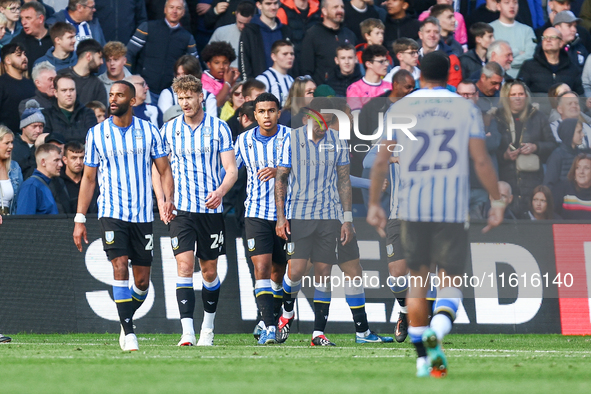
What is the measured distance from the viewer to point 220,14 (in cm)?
1416

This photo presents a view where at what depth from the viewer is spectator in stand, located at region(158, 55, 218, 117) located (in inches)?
464

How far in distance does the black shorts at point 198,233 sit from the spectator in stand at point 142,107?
353 centimetres

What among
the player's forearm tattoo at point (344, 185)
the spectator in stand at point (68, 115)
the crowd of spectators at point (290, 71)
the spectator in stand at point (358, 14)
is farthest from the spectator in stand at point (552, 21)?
the spectator in stand at point (68, 115)

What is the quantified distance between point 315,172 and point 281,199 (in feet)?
1.52

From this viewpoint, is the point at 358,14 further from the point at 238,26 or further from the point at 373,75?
the point at 373,75

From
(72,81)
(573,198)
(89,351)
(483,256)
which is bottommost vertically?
(89,351)

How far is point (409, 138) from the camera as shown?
6.08 metres

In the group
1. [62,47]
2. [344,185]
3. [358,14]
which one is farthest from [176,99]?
[344,185]

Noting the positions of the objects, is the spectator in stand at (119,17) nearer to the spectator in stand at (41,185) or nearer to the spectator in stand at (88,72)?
the spectator in stand at (88,72)

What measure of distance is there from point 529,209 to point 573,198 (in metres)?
0.54

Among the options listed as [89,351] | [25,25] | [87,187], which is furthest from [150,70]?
[89,351]

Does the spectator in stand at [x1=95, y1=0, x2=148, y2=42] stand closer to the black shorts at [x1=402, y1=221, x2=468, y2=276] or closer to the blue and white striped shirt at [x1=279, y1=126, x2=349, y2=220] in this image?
the blue and white striped shirt at [x1=279, y1=126, x2=349, y2=220]

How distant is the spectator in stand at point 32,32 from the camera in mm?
12641

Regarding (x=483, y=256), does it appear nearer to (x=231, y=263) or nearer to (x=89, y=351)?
(x=231, y=263)
